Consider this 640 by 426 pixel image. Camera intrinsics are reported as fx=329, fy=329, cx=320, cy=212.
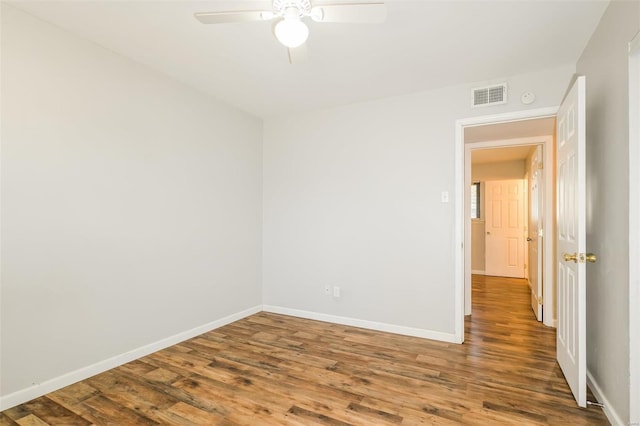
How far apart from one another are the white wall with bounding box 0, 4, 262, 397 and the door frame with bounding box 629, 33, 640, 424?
Answer: 3.30m

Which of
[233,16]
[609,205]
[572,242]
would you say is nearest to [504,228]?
[572,242]

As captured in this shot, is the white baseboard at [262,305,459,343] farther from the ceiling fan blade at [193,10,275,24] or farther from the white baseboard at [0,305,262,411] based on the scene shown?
the ceiling fan blade at [193,10,275,24]

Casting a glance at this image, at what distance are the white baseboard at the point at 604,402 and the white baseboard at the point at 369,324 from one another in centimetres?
105

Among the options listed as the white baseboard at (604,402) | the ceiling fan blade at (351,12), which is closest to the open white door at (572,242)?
the white baseboard at (604,402)

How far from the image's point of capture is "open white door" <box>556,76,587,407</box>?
199cm

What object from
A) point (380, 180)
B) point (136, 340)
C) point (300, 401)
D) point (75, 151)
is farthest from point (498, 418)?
point (75, 151)

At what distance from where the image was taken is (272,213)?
4.25m

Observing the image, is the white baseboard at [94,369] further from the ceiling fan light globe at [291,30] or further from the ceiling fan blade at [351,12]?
the ceiling fan blade at [351,12]

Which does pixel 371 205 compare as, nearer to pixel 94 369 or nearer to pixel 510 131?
pixel 510 131

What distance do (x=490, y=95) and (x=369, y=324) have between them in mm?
2586

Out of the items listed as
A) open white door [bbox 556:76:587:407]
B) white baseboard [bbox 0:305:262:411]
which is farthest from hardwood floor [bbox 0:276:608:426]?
open white door [bbox 556:76:587:407]

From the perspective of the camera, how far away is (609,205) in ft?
6.39

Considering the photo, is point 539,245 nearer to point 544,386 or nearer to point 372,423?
point 544,386

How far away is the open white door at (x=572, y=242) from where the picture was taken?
1.99m
